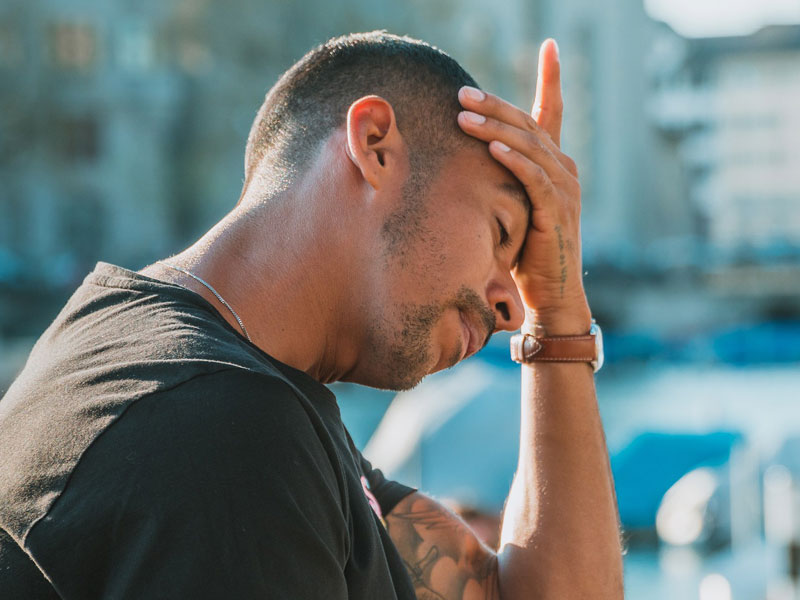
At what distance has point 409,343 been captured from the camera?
1.71 meters

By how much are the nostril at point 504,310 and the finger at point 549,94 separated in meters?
0.43

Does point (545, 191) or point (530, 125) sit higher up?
point (530, 125)

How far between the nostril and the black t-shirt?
0.59 meters

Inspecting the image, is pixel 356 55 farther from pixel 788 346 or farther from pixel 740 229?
pixel 740 229

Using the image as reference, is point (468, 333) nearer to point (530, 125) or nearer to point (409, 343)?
point (409, 343)

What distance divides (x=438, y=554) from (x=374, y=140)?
0.81m

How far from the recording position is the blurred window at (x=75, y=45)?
1578 inches

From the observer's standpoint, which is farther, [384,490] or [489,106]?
[384,490]

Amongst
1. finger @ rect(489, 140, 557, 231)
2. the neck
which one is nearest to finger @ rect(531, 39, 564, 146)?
finger @ rect(489, 140, 557, 231)

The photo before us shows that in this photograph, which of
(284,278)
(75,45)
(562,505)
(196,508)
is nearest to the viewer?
(196,508)

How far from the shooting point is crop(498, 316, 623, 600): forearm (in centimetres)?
198

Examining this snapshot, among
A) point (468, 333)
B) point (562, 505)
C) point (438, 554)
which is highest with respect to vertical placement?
point (468, 333)

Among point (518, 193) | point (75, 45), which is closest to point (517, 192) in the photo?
point (518, 193)

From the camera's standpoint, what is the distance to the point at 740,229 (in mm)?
85375
